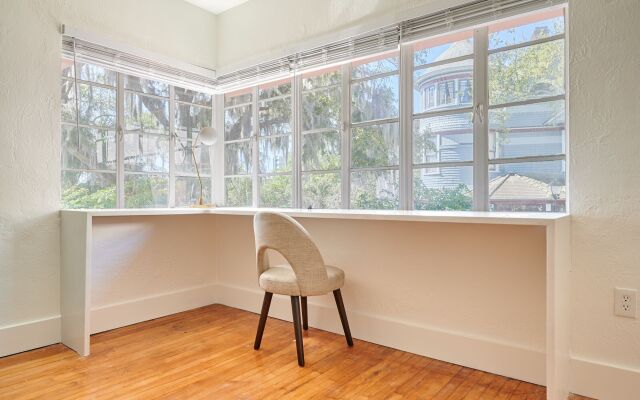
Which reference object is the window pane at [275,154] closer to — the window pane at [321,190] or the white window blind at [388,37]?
the window pane at [321,190]

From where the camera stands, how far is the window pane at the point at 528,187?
1969 mm

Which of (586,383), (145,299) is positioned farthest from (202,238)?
(586,383)

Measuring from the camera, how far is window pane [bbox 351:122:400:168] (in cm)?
250

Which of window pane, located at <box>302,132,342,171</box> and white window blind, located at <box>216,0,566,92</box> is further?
window pane, located at <box>302,132,342,171</box>

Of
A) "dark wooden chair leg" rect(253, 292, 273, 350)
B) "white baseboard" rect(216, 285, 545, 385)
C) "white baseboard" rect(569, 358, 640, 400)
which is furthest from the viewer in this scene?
"dark wooden chair leg" rect(253, 292, 273, 350)

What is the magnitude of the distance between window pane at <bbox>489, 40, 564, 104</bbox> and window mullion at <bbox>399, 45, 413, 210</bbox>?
0.47 meters

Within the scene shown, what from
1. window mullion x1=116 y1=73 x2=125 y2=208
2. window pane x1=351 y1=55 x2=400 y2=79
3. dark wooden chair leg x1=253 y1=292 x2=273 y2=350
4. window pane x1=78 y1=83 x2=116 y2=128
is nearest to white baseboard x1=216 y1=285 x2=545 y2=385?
dark wooden chair leg x1=253 y1=292 x2=273 y2=350

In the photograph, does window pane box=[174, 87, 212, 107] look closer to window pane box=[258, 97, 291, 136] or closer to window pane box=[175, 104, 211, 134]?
window pane box=[175, 104, 211, 134]

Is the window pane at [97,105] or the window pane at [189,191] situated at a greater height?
the window pane at [97,105]

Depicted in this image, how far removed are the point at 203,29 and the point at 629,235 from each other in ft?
10.5

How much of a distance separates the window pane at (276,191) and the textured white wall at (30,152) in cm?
139

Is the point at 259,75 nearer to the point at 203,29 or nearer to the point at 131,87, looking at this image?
the point at 203,29

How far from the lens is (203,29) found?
334cm

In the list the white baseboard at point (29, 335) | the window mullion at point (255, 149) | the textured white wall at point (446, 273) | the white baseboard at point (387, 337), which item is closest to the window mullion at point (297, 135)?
the textured white wall at point (446, 273)
